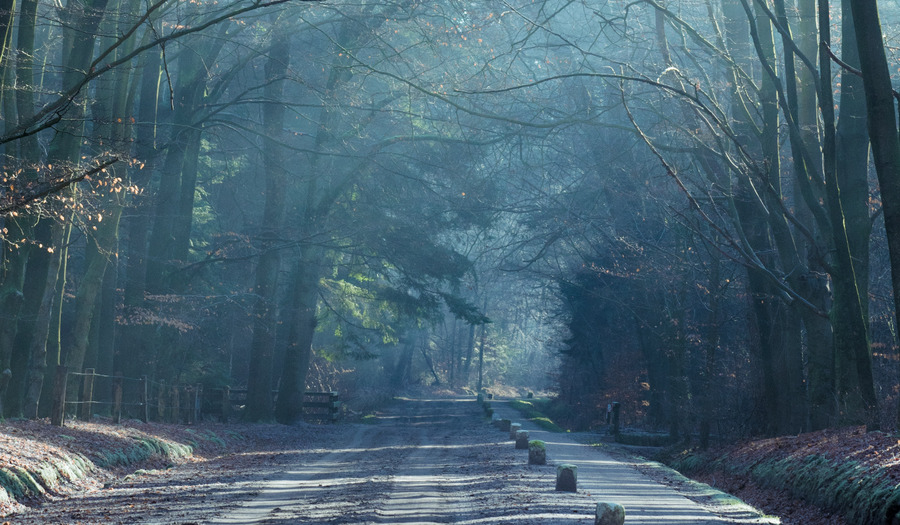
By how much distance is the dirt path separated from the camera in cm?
956

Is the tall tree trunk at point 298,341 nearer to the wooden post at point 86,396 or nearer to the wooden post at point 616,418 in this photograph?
the wooden post at point 616,418

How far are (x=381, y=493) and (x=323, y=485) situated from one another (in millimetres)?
1573

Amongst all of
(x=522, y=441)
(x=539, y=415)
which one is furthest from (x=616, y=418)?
(x=539, y=415)

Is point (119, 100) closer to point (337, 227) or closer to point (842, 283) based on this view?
point (337, 227)

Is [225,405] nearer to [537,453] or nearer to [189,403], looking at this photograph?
[189,403]

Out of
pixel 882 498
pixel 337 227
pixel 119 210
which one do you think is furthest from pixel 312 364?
pixel 882 498

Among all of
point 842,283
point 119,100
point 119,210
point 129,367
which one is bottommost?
point 129,367

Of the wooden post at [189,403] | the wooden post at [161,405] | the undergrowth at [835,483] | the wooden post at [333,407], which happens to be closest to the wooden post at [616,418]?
the wooden post at [333,407]

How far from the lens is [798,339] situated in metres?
16.9

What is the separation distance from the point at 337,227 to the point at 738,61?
1387 centimetres

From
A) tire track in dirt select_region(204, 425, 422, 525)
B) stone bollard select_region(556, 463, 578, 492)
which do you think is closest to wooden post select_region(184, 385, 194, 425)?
tire track in dirt select_region(204, 425, 422, 525)

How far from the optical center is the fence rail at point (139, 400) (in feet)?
56.2

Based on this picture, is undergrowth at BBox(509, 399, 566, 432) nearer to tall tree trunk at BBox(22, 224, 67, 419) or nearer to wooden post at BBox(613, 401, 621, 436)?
wooden post at BBox(613, 401, 621, 436)

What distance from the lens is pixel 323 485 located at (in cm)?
1283
